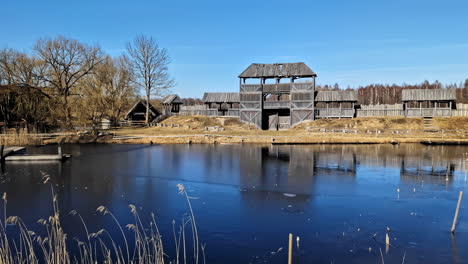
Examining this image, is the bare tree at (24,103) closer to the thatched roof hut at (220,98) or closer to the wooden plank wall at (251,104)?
the thatched roof hut at (220,98)

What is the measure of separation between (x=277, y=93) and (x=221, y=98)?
9293 mm

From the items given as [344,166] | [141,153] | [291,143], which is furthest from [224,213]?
[291,143]

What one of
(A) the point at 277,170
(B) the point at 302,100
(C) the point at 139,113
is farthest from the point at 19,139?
(B) the point at 302,100

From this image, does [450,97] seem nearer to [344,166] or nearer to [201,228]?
[344,166]

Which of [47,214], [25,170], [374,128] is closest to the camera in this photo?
[47,214]

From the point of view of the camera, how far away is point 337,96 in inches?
1855

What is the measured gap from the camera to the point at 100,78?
46281 mm

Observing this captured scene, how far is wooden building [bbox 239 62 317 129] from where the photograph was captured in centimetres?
4703

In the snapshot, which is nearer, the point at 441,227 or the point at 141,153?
the point at 441,227

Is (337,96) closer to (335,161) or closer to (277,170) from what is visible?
(335,161)

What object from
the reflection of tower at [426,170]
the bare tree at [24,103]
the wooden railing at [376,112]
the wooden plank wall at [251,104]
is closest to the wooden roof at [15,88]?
the bare tree at [24,103]

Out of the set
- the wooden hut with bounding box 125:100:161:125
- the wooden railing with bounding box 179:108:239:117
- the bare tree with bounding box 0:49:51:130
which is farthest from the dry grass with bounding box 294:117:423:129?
the bare tree with bounding box 0:49:51:130

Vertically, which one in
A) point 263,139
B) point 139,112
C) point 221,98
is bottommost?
point 263,139

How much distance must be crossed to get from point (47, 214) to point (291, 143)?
88.6ft
